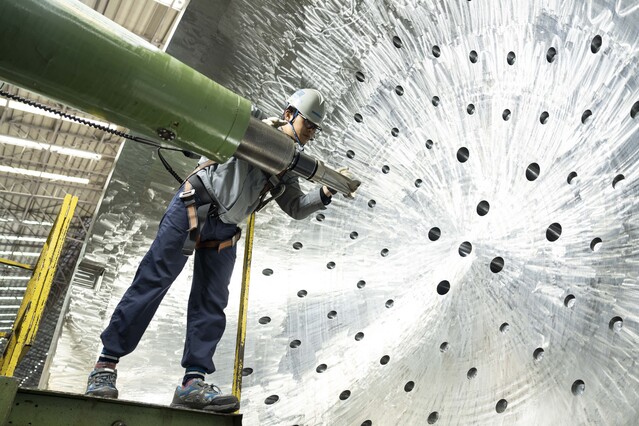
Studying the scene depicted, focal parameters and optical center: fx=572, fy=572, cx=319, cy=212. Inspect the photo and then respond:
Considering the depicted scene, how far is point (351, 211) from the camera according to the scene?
9.00 ft

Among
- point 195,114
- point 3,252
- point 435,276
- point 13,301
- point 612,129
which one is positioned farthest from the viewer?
point 13,301

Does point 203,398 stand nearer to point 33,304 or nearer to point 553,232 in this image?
point 553,232

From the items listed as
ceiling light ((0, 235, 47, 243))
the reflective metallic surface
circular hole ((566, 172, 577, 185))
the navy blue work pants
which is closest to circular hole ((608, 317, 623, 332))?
the reflective metallic surface

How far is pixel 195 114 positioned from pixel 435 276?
4.36 ft

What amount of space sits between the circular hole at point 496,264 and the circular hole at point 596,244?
33cm

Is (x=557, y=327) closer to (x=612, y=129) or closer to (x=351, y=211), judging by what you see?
(x=612, y=129)

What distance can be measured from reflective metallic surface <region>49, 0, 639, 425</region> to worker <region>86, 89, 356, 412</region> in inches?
20.4

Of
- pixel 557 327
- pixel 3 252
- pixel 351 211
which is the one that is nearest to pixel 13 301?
pixel 3 252

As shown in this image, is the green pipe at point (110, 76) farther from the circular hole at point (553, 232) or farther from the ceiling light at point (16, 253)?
the ceiling light at point (16, 253)

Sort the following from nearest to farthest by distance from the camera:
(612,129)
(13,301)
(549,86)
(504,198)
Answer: (612,129)
(549,86)
(504,198)
(13,301)

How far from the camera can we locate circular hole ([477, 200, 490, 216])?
7.01 ft

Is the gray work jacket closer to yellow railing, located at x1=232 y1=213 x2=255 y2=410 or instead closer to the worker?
the worker

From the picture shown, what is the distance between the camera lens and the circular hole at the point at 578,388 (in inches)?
66.4

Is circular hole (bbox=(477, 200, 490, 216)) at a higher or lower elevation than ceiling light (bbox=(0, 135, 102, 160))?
lower
